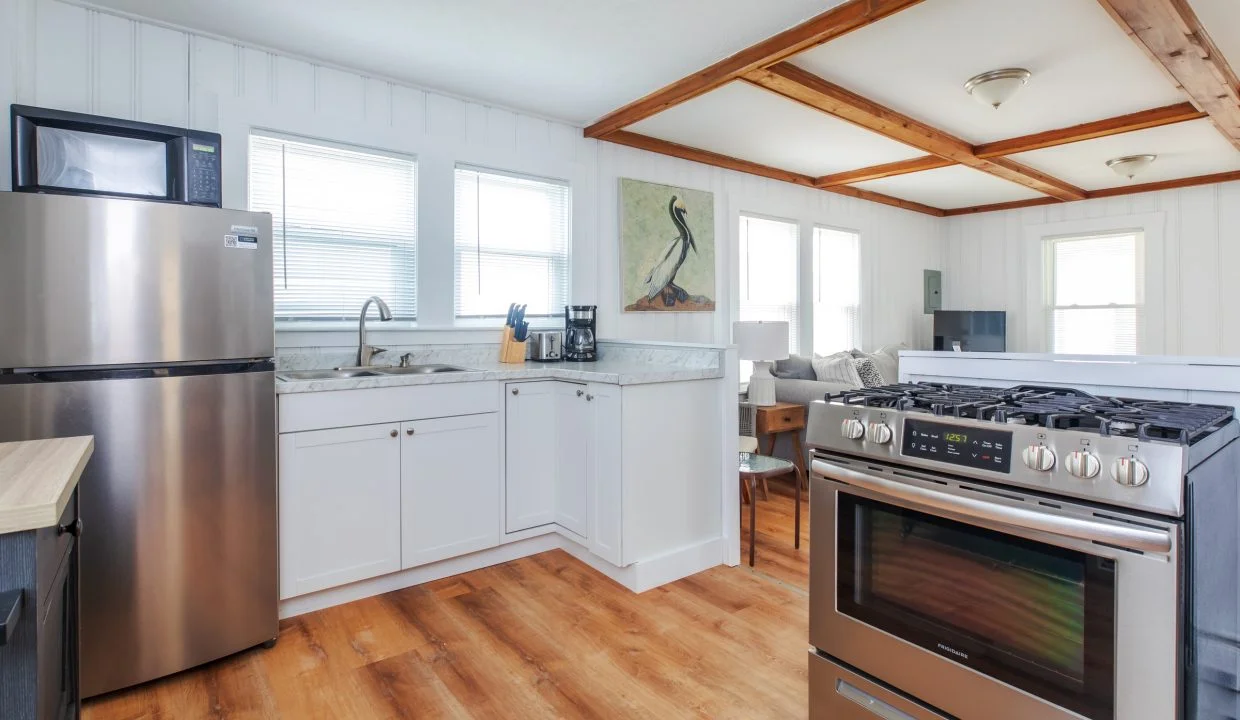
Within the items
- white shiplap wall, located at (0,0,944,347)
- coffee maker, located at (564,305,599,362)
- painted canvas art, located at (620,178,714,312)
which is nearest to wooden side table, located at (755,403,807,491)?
white shiplap wall, located at (0,0,944,347)

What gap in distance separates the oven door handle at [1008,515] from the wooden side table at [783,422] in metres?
2.73

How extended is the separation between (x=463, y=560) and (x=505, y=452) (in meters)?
0.53

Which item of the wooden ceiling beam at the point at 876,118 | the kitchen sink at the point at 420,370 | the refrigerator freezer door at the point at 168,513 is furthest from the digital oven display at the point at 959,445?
the wooden ceiling beam at the point at 876,118

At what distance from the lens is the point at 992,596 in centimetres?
131

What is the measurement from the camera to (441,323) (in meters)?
3.44

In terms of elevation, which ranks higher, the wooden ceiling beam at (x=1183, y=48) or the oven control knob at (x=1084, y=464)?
the wooden ceiling beam at (x=1183, y=48)

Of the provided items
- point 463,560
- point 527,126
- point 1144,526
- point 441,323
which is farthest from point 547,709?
point 527,126

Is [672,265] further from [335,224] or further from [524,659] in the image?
[524,659]

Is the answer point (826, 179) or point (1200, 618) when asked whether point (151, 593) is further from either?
point (826, 179)

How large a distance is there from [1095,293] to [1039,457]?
665 centimetres

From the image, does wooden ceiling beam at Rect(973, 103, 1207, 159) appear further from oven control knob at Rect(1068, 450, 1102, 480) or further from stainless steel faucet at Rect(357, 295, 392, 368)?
stainless steel faucet at Rect(357, 295, 392, 368)

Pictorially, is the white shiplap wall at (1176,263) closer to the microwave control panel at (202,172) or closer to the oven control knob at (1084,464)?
the oven control knob at (1084,464)

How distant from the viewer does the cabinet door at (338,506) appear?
241cm

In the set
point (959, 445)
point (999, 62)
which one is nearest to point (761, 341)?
point (999, 62)
